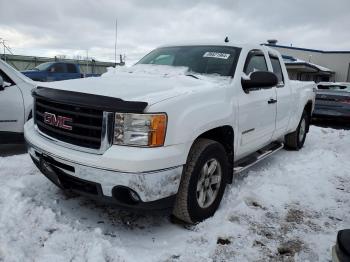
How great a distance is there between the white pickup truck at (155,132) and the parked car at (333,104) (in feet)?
22.7

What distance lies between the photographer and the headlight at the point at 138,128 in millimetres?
2668

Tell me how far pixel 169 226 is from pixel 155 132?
1.07m

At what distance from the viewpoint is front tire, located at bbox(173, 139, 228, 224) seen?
3020 mm

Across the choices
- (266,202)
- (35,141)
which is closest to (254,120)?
(266,202)

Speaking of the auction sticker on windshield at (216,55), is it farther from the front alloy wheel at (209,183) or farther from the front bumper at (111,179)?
the front bumper at (111,179)

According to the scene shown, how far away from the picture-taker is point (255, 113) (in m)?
4.09

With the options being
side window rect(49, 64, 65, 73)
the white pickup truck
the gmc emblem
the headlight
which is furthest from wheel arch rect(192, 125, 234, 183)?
side window rect(49, 64, 65, 73)

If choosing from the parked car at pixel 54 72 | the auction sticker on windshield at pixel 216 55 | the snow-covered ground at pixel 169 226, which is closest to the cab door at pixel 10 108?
the snow-covered ground at pixel 169 226

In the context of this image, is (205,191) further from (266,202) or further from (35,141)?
(35,141)

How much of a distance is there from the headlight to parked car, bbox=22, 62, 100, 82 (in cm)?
1261

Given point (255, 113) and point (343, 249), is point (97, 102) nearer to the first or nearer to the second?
point (343, 249)

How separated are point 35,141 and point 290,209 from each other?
8.73 feet

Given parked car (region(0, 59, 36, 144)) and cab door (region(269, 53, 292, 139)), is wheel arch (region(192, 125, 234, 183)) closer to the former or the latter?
cab door (region(269, 53, 292, 139))

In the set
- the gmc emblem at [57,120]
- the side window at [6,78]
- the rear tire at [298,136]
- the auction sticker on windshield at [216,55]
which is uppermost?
the auction sticker on windshield at [216,55]
